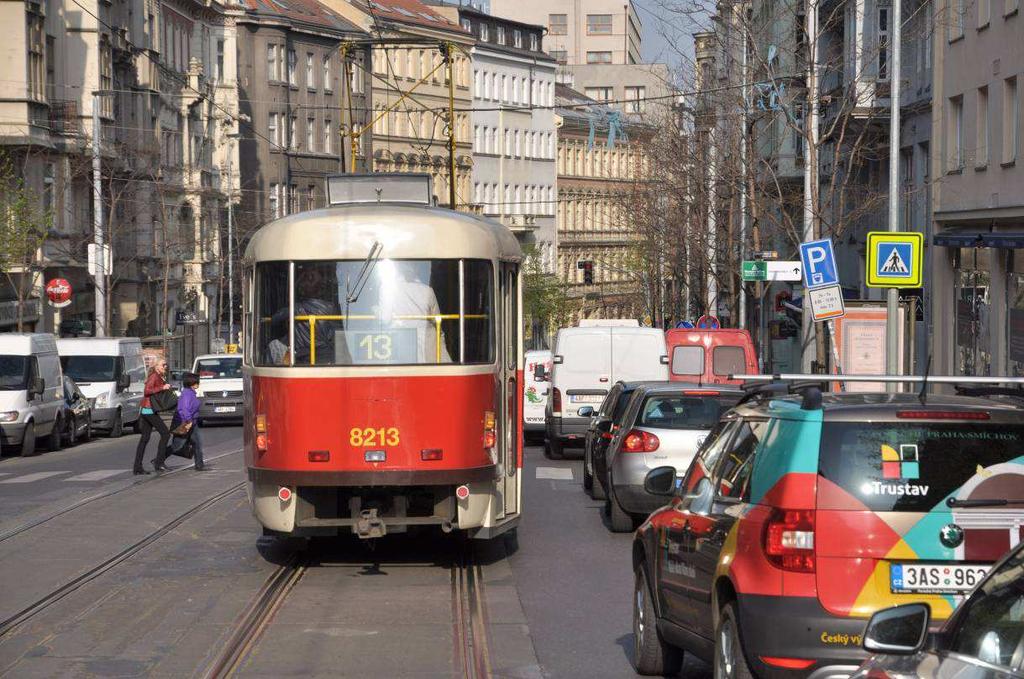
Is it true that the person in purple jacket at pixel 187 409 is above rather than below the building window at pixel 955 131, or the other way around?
below

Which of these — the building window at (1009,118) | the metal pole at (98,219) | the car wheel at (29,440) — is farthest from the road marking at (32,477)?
the metal pole at (98,219)

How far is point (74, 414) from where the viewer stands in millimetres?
37875

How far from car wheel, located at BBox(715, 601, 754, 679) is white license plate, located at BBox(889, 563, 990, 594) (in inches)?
28.0

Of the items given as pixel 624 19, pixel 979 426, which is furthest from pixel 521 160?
pixel 979 426

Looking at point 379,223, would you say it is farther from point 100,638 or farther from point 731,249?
point 731,249

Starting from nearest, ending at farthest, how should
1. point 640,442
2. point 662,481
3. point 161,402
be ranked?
1. point 662,481
2. point 640,442
3. point 161,402

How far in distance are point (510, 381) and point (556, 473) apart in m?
12.8

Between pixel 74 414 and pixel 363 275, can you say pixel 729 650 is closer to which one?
pixel 363 275

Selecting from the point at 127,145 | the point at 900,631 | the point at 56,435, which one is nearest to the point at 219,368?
the point at 56,435

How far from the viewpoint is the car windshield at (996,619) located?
4.64m

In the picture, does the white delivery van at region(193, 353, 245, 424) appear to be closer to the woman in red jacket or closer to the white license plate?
the woman in red jacket

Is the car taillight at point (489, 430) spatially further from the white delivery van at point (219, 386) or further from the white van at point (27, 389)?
the white delivery van at point (219, 386)

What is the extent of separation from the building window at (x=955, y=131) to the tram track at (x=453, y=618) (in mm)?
22045

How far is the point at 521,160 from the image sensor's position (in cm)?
11719
